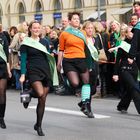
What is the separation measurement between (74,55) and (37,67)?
4.74 ft

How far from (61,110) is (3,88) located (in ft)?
7.79

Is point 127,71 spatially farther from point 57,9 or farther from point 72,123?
point 57,9

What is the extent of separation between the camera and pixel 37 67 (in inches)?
343

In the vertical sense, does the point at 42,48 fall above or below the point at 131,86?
above

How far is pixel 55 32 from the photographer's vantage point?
16031mm

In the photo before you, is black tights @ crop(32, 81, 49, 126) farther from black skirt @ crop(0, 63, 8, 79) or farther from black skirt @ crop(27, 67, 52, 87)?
black skirt @ crop(0, 63, 8, 79)

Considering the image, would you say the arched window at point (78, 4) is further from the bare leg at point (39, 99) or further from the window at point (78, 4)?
the bare leg at point (39, 99)

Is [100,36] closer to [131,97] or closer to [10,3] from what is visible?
[131,97]

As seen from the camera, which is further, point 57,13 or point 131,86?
point 57,13

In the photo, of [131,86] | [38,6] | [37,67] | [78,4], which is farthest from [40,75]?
[38,6]

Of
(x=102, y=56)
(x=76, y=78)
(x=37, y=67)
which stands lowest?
(x=102, y=56)

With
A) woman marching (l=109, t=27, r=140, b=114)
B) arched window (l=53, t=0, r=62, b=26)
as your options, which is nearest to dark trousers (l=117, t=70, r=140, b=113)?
woman marching (l=109, t=27, r=140, b=114)

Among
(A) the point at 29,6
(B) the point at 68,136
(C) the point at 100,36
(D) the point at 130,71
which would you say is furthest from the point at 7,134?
(A) the point at 29,6

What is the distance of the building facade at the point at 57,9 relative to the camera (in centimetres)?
4875
